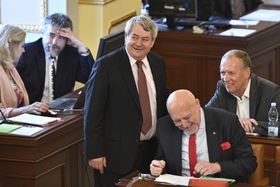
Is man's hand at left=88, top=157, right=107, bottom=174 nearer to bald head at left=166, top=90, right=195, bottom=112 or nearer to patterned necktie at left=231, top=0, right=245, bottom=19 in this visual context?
bald head at left=166, top=90, right=195, bottom=112

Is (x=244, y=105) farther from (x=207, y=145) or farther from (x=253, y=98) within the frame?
(x=207, y=145)

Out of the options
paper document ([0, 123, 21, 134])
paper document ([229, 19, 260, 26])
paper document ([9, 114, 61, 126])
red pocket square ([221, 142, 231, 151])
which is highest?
paper document ([229, 19, 260, 26])

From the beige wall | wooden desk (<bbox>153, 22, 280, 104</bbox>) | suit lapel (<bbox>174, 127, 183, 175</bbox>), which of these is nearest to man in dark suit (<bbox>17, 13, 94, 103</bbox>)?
the beige wall

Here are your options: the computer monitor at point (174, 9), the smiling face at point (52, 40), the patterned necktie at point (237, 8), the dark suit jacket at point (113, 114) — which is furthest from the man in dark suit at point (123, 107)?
the patterned necktie at point (237, 8)

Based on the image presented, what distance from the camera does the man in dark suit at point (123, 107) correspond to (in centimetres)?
482

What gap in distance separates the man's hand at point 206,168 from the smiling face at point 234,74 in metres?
0.98

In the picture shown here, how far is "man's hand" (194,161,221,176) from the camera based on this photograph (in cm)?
443

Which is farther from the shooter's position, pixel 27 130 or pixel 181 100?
pixel 27 130

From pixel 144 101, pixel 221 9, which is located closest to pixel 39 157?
pixel 144 101

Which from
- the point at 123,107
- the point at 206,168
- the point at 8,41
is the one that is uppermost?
the point at 8,41

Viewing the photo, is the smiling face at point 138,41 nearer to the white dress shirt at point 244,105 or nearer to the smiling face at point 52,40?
the white dress shirt at point 244,105

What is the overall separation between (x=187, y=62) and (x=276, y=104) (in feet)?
9.80

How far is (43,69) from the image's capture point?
6305 mm

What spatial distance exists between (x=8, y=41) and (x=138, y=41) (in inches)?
54.2
